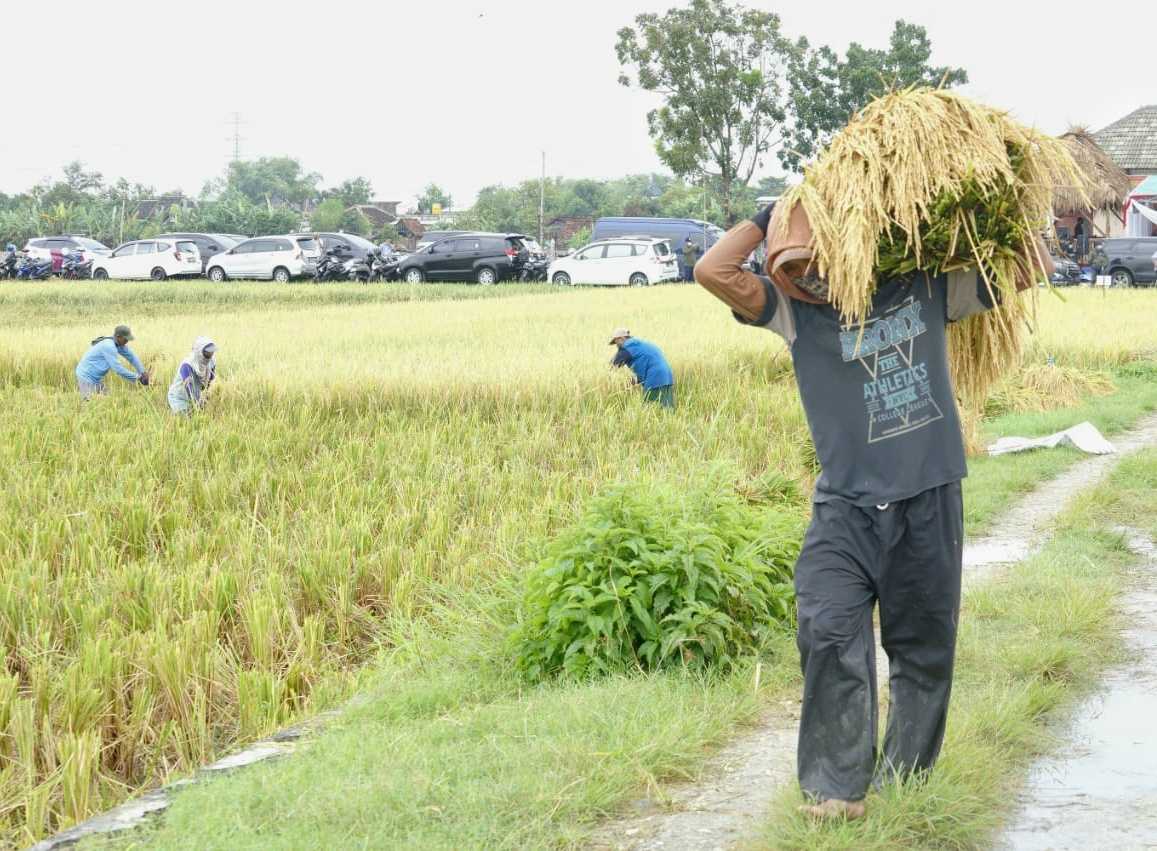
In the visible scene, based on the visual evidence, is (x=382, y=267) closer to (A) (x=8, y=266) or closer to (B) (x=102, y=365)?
(A) (x=8, y=266)

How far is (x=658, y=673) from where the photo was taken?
5219 millimetres

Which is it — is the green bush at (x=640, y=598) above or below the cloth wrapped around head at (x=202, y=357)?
below

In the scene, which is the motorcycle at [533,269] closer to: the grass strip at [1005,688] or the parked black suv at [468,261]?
the parked black suv at [468,261]

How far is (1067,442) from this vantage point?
35.6ft

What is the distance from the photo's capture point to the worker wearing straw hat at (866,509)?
3.66 m

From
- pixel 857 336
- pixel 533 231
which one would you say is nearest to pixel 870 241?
pixel 857 336

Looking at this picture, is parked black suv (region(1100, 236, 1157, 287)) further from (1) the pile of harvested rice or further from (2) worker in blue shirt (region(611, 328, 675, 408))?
(2) worker in blue shirt (region(611, 328, 675, 408))

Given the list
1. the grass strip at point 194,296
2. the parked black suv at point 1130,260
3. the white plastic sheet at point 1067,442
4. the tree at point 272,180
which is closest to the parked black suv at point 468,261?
the grass strip at point 194,296

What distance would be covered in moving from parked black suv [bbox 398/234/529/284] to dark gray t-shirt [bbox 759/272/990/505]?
32.0 meters

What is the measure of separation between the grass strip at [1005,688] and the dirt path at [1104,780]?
7 cm

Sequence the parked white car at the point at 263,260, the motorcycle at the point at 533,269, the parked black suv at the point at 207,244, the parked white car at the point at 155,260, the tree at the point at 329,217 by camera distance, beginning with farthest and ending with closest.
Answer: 1. the tree at the point at 329,217
2. the parked black suv at the point at 207,244
3. the parked white car at the point at 155,260
4. the motorcycle at the point at 533,269
5. the parked white car at the point at 263,260

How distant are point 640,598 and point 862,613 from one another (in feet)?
5.92

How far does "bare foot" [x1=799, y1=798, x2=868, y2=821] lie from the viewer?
144 inches

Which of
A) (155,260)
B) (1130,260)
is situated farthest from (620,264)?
(155,260)
